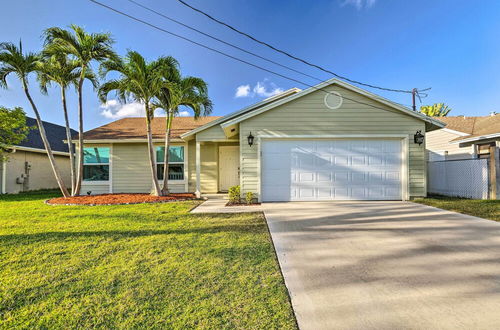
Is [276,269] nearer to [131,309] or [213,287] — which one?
[213,287]

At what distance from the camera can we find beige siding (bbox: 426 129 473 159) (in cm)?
1175

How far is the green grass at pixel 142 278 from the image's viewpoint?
74.4 inches

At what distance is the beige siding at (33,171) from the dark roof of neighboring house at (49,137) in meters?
0.51

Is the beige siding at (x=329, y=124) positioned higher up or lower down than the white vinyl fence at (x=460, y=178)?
higher up

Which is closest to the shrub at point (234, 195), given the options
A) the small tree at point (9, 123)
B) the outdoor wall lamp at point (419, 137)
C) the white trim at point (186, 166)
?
the white trim at point (186, 166)

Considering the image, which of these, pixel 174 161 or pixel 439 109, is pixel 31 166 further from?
pixel 439 109

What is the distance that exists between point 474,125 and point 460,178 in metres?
6.65

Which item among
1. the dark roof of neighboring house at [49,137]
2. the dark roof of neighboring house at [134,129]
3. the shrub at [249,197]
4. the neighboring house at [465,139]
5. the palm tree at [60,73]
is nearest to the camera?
the shrub at [249,197]

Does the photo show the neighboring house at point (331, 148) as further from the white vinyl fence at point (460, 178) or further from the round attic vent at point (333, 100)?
the white vinyl fence at point (460, 178)

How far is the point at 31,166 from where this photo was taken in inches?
504

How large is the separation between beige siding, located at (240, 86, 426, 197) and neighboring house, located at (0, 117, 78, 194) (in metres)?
11.1

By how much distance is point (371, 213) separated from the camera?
5867 millimetres

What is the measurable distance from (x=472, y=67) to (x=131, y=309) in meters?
18.7

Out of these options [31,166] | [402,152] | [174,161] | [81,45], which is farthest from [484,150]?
[31,166]
